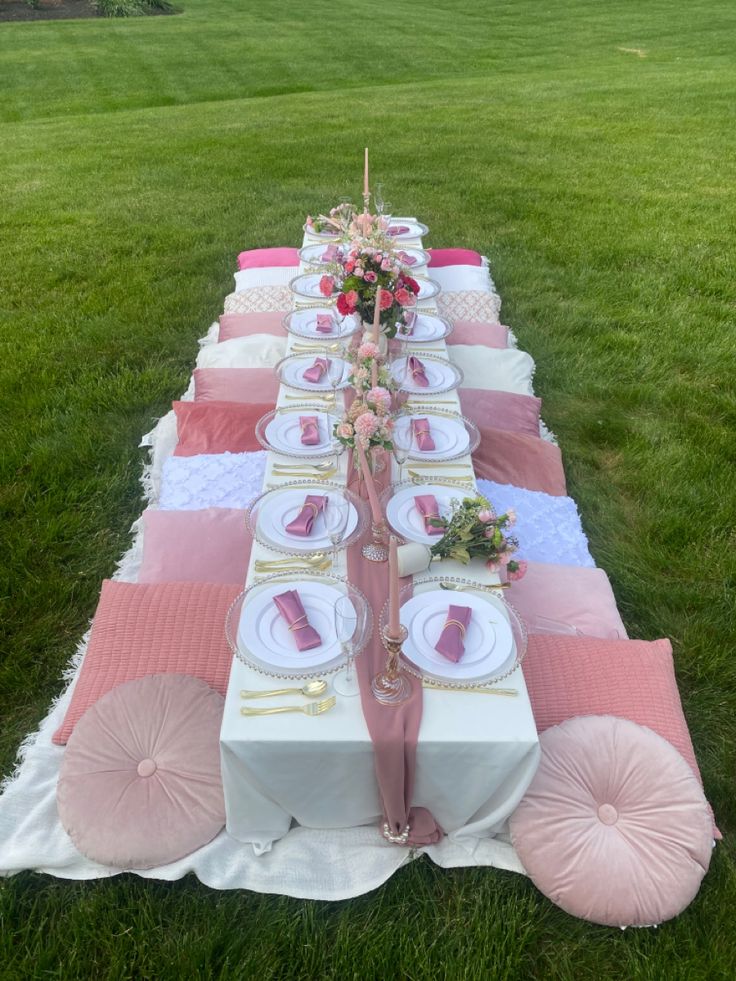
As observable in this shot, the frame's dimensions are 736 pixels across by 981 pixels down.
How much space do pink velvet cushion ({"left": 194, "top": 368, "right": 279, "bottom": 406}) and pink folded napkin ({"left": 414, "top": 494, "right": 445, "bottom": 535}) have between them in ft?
5.17

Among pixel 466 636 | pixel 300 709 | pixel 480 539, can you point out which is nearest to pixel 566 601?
pixel 480 539

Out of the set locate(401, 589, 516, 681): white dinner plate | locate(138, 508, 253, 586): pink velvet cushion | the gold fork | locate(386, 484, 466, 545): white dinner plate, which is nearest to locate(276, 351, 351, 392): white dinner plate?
locate(138, 508, 253, 586): pink velvet cushion

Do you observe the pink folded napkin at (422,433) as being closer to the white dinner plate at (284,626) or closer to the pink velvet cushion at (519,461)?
the pink velvet cushion at (519,461)

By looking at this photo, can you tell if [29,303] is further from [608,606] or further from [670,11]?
[670,11]

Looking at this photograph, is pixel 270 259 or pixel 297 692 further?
pixel 270 259

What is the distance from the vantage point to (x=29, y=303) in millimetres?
5922

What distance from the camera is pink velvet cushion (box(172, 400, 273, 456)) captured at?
3852mm

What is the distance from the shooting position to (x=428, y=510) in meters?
2.82

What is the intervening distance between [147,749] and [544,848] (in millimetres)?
1405

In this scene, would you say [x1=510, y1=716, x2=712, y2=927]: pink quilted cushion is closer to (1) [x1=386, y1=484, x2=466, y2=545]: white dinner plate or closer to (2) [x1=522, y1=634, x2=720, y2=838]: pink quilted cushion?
(2) [x1=522, y1=634, x2=720, y2=838]: pink quilted cushion

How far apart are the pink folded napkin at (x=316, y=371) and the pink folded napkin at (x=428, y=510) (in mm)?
1102

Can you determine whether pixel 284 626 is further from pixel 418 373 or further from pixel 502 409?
pixel 502 409

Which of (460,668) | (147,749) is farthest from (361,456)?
(147,749)

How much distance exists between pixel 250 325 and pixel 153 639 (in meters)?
2.78
